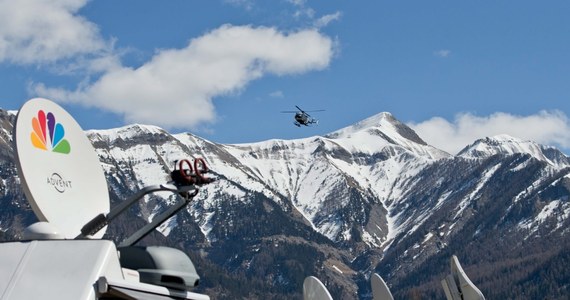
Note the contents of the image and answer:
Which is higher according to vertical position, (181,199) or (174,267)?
(181,199)

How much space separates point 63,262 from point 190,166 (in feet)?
11.4

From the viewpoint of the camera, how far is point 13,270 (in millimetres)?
12953

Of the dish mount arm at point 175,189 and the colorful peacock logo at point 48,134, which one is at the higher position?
the colorful peacock logo at point 48,134

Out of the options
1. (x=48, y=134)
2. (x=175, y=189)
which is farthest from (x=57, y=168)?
(x=175, y=189)

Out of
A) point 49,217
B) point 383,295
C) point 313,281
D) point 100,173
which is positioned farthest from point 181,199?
point 383,295

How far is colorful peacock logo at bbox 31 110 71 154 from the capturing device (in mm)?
17484

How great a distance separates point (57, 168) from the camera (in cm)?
1814

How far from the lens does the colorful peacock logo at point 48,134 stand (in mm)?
17484

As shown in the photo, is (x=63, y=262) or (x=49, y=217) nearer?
(x=63, y=262)

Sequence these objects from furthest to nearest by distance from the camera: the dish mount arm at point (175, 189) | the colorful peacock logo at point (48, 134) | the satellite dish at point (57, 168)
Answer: the colorful peacock logo at point (48, 134), the satellite dish at point (57, 168), the dish mount arm at point (175, 189)

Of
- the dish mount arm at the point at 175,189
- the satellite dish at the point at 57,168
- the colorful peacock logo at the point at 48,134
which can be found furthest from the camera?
the colorful peacock logo at the point at 48,134

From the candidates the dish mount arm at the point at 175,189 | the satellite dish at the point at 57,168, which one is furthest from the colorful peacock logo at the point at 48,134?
the dish mount arm at the point at 175,189

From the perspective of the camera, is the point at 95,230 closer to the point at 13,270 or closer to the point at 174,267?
the point at 174,267

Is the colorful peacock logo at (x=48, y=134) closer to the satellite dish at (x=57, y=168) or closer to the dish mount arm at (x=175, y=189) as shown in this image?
the satellite dish at (x=57, y=168)
